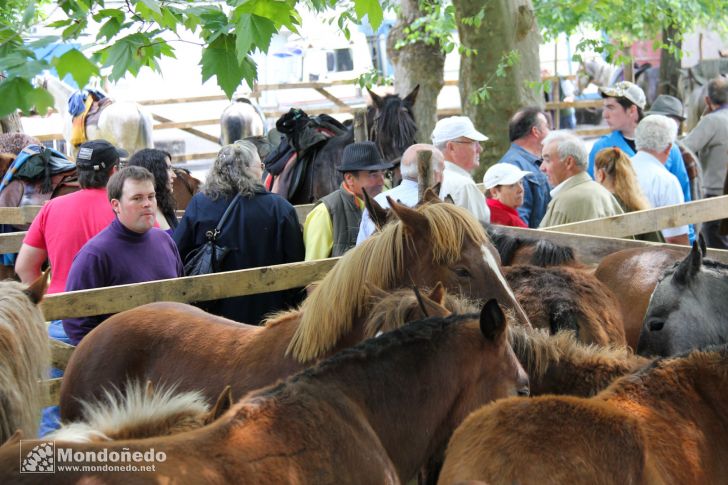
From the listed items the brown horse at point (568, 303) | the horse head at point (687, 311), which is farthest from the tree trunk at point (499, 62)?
the horse head at point (687, 311)

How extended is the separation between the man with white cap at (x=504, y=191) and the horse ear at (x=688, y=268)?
2.24 meters

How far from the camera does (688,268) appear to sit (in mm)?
4465

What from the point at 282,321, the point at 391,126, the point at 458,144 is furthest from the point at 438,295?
the point at 391,126

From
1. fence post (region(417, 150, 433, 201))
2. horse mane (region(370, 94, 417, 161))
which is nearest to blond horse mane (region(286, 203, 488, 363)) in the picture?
fence post (region(417, 150, 433, 201))

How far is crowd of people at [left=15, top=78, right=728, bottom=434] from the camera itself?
17.2 feet

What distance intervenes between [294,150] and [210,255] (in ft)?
12.0

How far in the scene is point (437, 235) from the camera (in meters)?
4.20

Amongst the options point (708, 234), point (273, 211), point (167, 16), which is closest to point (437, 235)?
point (167, 16)

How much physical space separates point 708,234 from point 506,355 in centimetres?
761

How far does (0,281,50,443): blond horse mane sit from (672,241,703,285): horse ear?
9.96ft

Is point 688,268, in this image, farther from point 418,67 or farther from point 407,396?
point 418,67

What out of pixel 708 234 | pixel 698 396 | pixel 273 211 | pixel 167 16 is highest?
pixel 167 16

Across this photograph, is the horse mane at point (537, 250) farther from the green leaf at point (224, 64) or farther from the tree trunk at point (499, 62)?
the tree trunk at point (499, 62)

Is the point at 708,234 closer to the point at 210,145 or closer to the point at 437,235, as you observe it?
the point at 437,235
